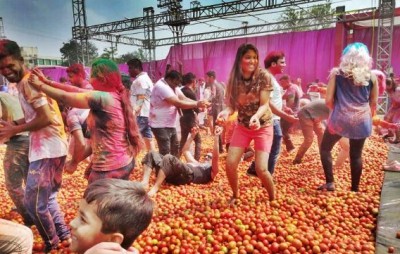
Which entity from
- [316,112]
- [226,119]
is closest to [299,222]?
[226,119]

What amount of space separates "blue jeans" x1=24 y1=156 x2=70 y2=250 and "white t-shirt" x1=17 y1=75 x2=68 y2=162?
0.23 feet

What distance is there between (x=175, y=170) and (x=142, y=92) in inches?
75.8

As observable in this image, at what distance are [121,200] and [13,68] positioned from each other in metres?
1.80

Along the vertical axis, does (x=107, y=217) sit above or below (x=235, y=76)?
below

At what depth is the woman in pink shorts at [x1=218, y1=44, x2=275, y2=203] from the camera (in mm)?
3465

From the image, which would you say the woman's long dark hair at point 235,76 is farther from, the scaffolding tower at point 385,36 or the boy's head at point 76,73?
the scaffolding tower at point 385,36

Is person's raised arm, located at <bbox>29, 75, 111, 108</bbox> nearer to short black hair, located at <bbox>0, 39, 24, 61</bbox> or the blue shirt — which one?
short black hair, located at <bbox>0, 39, 24, 61</bbox>

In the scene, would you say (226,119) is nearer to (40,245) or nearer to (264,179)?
(264,179)

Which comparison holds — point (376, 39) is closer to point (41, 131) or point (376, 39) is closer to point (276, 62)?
point (276, 62)

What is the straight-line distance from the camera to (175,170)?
15.6 feet

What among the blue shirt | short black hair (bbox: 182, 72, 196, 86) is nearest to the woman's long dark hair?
the blue shirt

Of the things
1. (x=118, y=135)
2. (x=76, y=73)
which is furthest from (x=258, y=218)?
(x=76, y=73)

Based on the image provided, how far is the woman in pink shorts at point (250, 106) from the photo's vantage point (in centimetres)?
346

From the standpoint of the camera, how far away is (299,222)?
3318 mm
